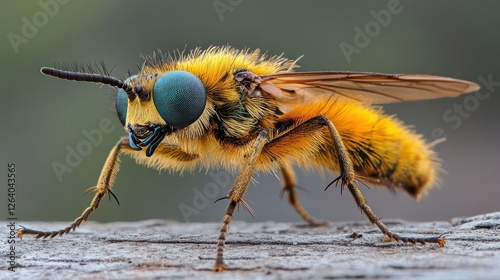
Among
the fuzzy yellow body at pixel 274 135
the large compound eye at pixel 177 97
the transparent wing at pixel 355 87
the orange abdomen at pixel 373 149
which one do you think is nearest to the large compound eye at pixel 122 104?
the fuzzy yellow body at pixel 274 135

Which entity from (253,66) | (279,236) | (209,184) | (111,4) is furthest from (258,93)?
(111,4)

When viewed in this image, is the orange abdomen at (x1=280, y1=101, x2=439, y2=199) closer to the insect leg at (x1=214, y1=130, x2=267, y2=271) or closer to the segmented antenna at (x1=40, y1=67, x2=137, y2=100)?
the insect leg at (x1=214, y1=130, x2=267, y2=271)

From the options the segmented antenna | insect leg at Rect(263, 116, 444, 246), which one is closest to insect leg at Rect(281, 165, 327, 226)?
insect leg at Rect(263, 116, 444, 246)

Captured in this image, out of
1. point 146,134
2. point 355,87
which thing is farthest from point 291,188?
point 146,134

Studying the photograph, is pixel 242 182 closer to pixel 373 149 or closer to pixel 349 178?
pixel 349 178

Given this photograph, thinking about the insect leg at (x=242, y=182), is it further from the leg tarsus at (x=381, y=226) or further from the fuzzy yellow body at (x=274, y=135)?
the leg tarsus at (x=381, y=226)
